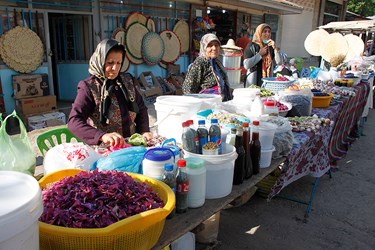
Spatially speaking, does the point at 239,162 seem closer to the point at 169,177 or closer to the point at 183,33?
the point at 169,177

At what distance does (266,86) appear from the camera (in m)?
4.15

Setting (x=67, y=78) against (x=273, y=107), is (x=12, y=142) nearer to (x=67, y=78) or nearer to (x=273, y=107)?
(x=273, y=107)

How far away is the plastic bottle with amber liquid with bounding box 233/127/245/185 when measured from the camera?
1881 mm

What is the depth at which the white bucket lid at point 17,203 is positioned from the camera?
0.80 meters

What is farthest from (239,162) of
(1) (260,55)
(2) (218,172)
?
(1) (260,55)

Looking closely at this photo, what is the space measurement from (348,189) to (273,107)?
76.3 inches

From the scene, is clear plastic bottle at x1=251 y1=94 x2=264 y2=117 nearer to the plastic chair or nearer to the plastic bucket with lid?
the plastic bucket with lid

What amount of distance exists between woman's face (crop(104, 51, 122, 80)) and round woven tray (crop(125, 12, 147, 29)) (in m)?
5.69

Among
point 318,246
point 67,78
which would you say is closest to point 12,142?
point 318,246

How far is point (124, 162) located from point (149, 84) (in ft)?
22.1

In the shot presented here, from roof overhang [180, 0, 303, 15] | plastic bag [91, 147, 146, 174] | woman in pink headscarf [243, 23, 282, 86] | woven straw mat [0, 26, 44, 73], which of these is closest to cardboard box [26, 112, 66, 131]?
woven straw mat [0, 26, 44, 73]

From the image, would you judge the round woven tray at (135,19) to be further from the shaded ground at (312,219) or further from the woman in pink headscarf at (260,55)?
the shaded ground at (312,219)

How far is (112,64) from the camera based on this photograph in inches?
91.7

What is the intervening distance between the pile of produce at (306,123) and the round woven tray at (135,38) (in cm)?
553
